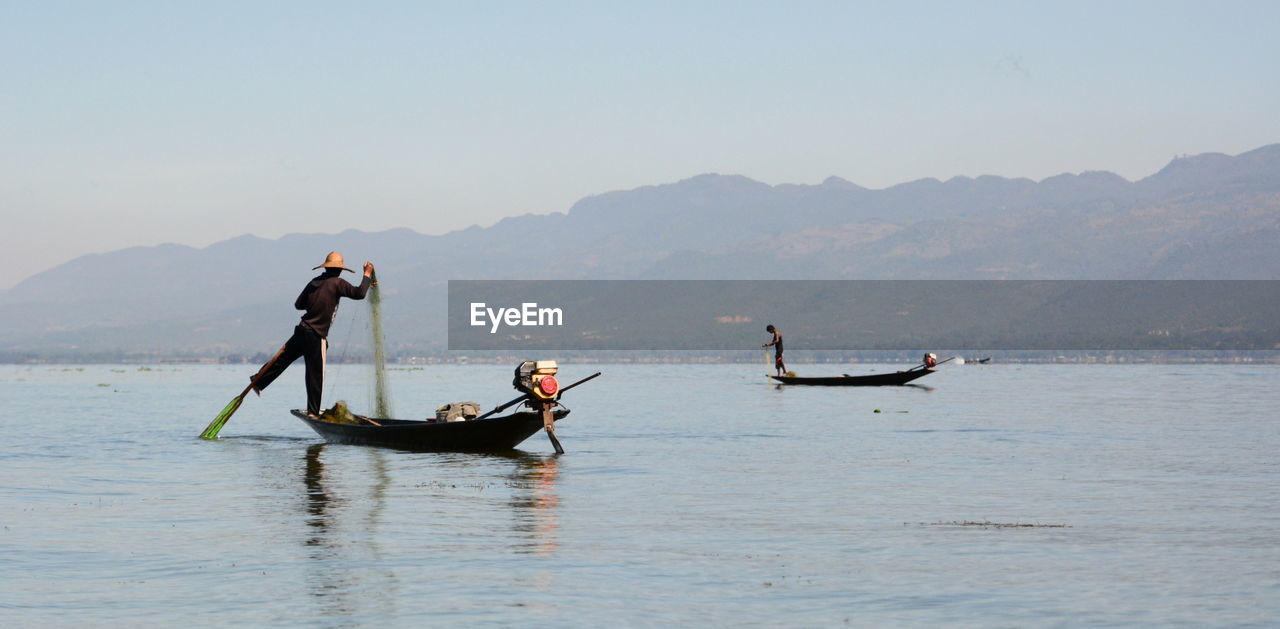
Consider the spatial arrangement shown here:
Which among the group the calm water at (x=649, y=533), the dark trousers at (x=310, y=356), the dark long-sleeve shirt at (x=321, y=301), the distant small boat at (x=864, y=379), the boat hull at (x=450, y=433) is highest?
the dark long-sleeve shirt at (x=321, y=301)

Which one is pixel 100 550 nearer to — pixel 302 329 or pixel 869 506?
pixel 869 506

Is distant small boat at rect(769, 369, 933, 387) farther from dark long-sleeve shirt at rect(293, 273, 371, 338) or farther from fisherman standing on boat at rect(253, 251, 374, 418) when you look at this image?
dark long-sleeve shirt at rect(293, 273, 371, 338)

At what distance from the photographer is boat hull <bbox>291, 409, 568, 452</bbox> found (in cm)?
2983

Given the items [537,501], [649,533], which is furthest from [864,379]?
[649,533]

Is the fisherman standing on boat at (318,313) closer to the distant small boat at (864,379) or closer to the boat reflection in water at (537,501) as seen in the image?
the boat reflection in water at (537,501)

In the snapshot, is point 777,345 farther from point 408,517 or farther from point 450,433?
point 408,517

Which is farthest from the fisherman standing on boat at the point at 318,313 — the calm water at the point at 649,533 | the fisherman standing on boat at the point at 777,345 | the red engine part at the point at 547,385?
the fisherman standing on boat at the point at 777,345

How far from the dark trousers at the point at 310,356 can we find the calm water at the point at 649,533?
126 centimetres

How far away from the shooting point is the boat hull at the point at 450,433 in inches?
1174

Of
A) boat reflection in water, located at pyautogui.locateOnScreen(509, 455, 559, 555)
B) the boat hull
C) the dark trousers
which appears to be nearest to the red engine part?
the boat hull

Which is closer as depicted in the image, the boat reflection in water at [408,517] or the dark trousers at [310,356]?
the boat reflection in water at [408,517]

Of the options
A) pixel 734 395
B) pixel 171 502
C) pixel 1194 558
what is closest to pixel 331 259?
pixel 171 502

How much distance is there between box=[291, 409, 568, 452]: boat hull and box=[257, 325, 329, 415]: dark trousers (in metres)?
0.78

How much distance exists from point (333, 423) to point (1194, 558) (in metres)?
21.9
